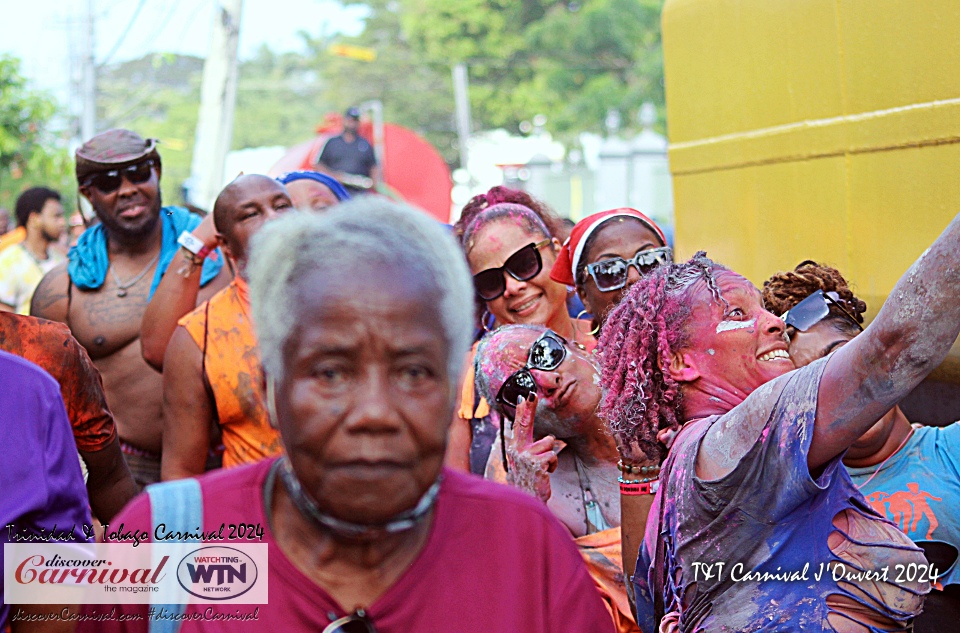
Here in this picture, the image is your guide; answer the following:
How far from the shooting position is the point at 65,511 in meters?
2.47

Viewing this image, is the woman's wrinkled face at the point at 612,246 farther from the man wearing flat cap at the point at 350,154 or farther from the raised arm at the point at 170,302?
the man wearing flat cap at the point at 350,154

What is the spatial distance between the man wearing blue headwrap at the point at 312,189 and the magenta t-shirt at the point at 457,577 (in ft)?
11.5

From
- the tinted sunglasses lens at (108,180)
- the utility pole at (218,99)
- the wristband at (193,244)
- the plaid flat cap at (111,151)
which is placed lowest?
the wristband at (193,244)

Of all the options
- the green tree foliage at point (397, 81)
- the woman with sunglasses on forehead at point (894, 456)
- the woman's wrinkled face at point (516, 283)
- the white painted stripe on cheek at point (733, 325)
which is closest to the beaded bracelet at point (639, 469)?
the white painted stripe on cheek at point (733, 325)

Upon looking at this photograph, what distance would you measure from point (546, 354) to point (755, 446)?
1187 mm

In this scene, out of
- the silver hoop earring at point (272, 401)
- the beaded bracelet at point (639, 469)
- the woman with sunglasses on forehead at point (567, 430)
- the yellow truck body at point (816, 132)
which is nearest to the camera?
the silver hoop earring at point (272, 401)

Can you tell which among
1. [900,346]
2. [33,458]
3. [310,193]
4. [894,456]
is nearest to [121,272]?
[310,193]

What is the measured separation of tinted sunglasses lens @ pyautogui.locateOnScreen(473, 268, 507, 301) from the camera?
430 centimetres

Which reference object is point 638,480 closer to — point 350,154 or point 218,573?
point 218,573

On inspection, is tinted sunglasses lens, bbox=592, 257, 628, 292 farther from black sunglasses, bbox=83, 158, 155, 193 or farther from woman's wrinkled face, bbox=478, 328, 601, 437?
black sunglasses, bbox=83, 158, 155, 193

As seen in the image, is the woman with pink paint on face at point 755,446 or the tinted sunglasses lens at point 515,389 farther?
the tinted sunglasses lens at point 515,389

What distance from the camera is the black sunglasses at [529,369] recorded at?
3381 millimetres

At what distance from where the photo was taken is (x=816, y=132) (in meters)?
5.07

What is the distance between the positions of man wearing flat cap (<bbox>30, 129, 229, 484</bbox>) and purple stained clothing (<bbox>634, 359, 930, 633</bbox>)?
3402 millimetres
